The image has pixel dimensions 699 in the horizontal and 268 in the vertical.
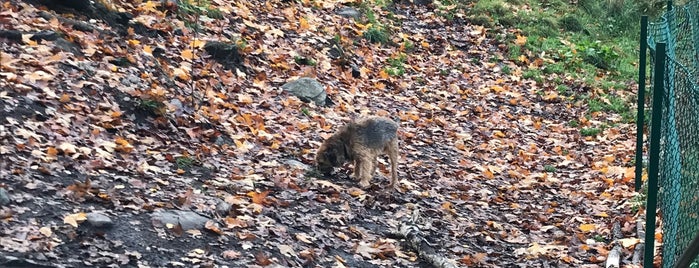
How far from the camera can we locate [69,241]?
4.94 meters

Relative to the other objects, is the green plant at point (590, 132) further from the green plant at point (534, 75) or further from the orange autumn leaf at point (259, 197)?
the orange autumn leaf at point (259, 197)

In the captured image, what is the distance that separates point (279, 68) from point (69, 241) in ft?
21.4

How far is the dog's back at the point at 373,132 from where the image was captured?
317 inches

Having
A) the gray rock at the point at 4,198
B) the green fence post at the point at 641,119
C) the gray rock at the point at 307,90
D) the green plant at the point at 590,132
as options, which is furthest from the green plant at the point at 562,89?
the gray rock at the point at 4,198

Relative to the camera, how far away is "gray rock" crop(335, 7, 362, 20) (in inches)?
575

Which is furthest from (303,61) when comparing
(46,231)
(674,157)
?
(46,231)

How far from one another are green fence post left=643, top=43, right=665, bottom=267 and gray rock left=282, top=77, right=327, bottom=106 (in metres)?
5.36

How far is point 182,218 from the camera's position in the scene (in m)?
5.75

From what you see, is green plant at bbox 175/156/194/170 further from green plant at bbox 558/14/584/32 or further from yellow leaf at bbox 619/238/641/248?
green plant at bbox 558/14/584/32

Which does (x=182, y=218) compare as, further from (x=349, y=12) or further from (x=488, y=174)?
(x=349, y=12)

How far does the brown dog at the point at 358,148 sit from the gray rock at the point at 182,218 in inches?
92.6

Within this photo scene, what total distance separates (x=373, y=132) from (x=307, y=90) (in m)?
2.63

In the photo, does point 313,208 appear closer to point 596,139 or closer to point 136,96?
point 136,96

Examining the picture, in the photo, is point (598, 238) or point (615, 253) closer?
point (615, 253)
